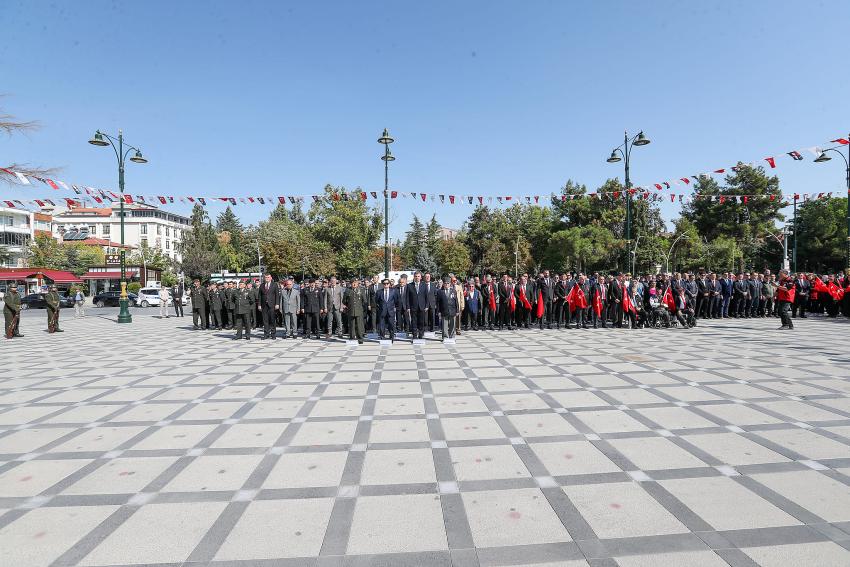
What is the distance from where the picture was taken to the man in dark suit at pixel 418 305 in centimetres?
1293

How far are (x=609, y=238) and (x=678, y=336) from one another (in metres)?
41.0

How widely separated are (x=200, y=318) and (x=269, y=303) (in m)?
5.29

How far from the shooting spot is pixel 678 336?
1324cm

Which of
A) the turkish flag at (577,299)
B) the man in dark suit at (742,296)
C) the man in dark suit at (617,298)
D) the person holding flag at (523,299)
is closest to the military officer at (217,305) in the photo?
the person holding flag at (523,299)

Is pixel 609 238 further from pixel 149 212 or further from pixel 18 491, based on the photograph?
pixel 149 212

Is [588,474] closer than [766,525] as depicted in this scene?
No

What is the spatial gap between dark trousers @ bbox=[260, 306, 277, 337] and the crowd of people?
0.03 metres

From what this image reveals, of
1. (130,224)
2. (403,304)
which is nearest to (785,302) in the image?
(403,304)

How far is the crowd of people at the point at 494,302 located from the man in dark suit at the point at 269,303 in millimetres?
31

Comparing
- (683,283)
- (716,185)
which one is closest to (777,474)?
(683,283)

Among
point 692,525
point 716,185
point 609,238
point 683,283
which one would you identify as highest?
point 716,185

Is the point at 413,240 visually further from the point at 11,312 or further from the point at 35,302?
the point at 11,312

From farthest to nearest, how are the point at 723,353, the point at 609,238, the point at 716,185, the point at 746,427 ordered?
the point at 716,185 < the point at 609,238 < the point at 723,353 < the point at 746,427

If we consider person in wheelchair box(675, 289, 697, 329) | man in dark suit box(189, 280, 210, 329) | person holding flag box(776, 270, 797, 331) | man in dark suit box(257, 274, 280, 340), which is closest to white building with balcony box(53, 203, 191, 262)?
man in dark suit box(189, 280, 210, 329)
